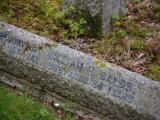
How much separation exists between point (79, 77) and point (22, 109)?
907mm

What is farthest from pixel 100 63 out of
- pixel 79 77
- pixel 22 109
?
pixel 22 109

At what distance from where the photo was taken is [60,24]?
24.3ft

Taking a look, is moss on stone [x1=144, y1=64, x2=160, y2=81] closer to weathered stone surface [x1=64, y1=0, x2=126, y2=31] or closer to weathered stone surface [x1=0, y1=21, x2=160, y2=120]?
weathered stone surface [x1=0, y1=21, x2=160, y2=120]

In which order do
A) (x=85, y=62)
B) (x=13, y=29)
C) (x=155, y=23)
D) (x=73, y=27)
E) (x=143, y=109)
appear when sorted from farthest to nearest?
1. (x=155, y=23)
2. (x=73, y=27)
3. (x=13, y=29)
4. (x=85, y=62)
5. (x=143, y=109)

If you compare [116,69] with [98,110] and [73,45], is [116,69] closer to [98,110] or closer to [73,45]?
[98,110]

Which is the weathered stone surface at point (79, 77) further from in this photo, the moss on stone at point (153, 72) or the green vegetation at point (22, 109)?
the moss on stone at point (153, 72)

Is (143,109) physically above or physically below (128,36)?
below

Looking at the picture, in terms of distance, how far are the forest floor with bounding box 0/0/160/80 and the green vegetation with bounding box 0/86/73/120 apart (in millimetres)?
1256

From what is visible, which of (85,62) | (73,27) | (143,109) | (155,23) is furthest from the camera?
(155,23)

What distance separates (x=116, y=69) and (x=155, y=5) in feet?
8.91

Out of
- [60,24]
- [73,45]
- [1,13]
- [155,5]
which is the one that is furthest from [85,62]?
[155,5]

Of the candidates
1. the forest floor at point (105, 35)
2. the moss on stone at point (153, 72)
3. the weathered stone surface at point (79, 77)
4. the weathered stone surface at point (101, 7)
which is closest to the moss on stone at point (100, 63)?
the weathered stone surface at point (79, 77)

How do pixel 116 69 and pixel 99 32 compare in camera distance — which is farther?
pixel 99 32

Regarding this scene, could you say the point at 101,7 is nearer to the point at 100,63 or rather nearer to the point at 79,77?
the point at 100,63
